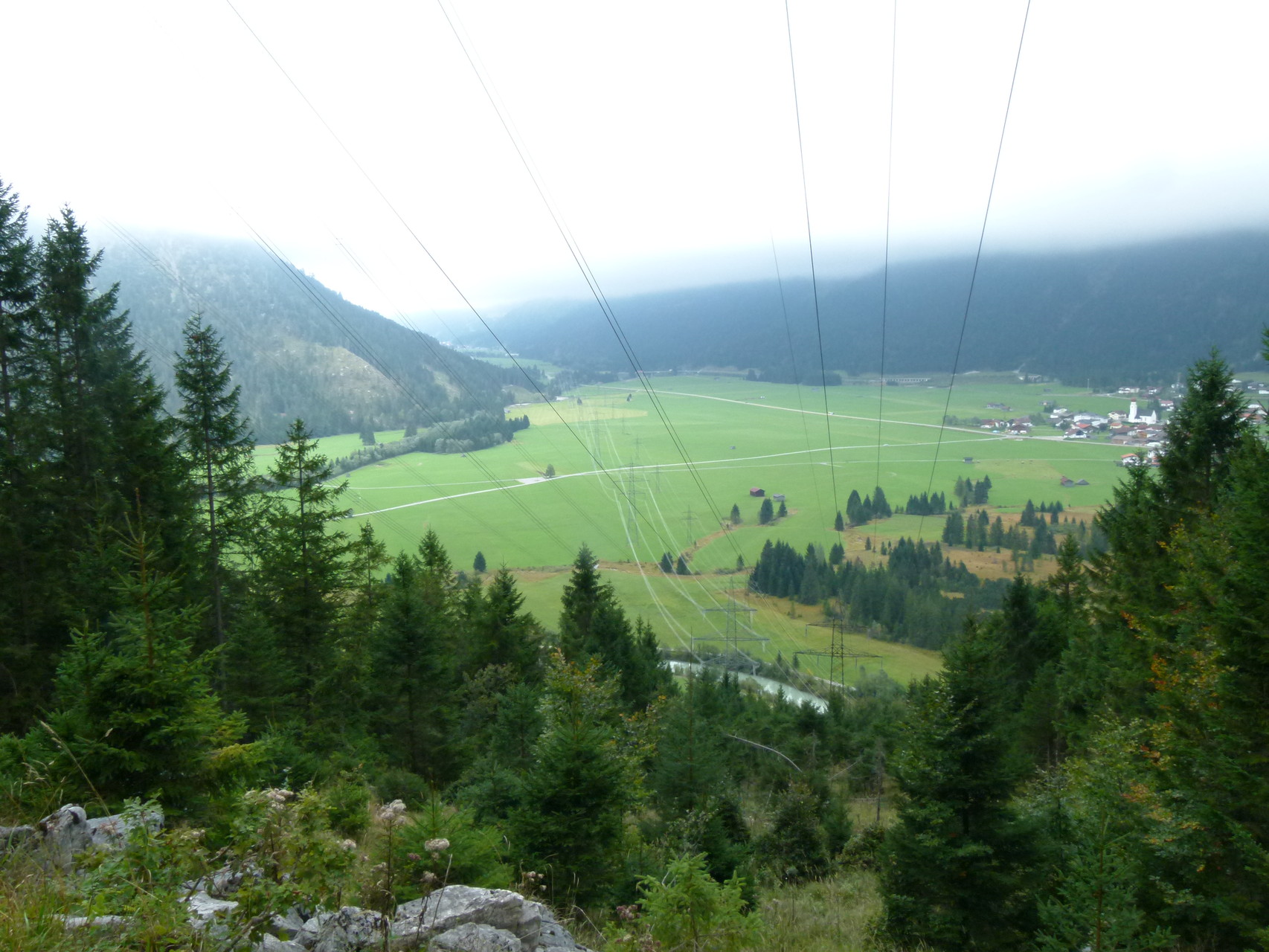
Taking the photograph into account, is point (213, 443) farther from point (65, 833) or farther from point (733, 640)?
point (733, 640)

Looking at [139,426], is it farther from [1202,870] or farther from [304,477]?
[1202,870]

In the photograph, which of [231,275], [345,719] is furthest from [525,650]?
[231,275]

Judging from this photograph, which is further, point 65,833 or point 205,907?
point 65,833

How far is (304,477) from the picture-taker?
24.5 metres

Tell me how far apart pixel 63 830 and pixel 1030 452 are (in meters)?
215

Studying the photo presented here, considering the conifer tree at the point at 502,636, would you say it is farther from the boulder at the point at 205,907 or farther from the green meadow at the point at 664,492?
the green meadow at the point at 664,492

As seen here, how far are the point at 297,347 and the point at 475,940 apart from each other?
170034 mm

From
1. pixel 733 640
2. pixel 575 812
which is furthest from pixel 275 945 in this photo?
pixel 733 640

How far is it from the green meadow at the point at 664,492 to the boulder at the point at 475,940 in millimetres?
72136

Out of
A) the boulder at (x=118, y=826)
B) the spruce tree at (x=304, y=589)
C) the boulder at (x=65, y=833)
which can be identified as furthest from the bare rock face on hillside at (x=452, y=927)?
the spruce tree at (x=304, y=589)

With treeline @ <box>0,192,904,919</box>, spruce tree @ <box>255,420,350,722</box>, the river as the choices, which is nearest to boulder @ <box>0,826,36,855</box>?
treeline @ <box>0,192,904,919</box>

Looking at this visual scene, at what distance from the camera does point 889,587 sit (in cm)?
9506

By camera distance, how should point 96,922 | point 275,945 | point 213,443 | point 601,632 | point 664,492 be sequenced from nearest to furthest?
point 96,922, point 275,945, point 213,443, point 601,632, point 664,492

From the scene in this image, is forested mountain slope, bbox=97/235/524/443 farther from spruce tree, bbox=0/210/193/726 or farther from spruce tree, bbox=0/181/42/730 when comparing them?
spruce tree, bbox=0/181/42/730
